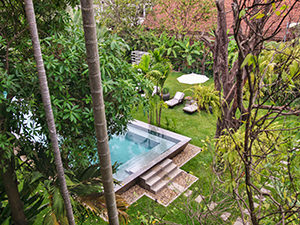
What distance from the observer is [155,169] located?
23.3 ft

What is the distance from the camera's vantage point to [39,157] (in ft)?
12.6

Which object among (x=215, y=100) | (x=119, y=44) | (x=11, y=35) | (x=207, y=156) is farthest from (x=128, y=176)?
(x=11, y=35)

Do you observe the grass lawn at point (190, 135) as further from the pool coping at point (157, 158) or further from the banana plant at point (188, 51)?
the banana plant at point (188, 51)

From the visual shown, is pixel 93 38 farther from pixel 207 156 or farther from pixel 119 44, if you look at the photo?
pixel 207 156

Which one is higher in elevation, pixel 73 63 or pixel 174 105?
pixel 73 63

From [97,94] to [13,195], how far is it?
2.89 metres

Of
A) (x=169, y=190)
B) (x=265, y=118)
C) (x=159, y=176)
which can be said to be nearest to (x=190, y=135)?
(x=159, y=176)

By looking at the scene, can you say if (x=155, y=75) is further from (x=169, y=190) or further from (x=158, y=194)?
(x=158, y=194)

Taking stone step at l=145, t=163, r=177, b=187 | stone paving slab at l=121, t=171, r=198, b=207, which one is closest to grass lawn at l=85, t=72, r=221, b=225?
stone paving slab at l=121, t=171, r=198, b=207

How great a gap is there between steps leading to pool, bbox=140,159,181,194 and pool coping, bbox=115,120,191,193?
0.13m

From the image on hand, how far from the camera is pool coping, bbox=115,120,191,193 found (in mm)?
6441

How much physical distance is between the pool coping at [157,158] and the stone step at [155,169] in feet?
0.33

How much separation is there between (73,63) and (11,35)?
0.82 metres

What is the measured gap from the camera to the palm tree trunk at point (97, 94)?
1428 millimetres
